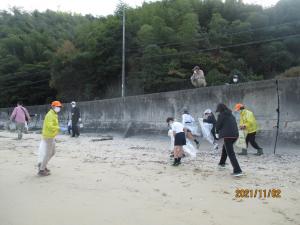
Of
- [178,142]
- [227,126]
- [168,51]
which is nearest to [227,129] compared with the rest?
[227,126]

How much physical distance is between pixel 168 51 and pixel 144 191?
25.8 m

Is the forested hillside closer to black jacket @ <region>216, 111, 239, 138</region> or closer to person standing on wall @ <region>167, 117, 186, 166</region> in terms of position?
person standing on wall @ <region>167, 117, 186, 166</region>

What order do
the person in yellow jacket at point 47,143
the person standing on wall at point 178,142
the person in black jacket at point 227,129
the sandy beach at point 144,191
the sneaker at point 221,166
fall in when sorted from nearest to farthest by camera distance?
1. the sandy beach at point 144,191
2. the person in black jacket at point 227,129
3. the person in yellow jacket at point 47,143
4. the sneaker at point 221,166
5. the person standing on wall at point 178,142

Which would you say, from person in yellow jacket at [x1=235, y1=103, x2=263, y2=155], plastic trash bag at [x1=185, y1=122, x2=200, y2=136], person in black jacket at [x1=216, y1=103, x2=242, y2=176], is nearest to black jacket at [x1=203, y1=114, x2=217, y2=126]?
plastic trash bag at [x1=185, y1=122, x2=200, y2=136]

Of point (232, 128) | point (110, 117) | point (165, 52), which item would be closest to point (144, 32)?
point (165, 52)

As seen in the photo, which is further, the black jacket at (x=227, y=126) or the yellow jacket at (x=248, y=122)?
the yellow jacket at (x=248, y=122)

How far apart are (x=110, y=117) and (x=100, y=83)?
1806 centimetres

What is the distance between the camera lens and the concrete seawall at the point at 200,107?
482 inches

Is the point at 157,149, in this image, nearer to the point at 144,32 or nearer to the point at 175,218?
the point at 175,218

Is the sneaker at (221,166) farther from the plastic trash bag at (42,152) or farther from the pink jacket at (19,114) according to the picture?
the pink jacket at (19,114)
